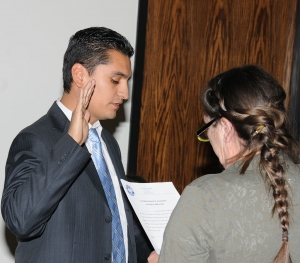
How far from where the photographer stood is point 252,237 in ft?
4.91

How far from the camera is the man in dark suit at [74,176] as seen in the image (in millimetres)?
1886

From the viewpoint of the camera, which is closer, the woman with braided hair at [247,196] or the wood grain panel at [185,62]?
the woman with braided hair at [247,196]

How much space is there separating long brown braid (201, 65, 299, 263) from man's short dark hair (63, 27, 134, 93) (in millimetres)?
788

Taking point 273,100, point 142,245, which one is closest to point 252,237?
point 273,100

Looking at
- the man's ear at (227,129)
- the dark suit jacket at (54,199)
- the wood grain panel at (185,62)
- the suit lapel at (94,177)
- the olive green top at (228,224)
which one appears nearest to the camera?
the olive green top at (228,224)

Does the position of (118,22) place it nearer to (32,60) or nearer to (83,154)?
(32,60)

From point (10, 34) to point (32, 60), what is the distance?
0.61 feet

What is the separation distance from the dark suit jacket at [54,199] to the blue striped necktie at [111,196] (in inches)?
2.2

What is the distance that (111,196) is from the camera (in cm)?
221

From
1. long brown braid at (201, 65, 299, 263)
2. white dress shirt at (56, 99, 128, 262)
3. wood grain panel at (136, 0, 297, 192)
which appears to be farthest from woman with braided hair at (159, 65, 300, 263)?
wood grain panel at (136, 0, 297, 192)

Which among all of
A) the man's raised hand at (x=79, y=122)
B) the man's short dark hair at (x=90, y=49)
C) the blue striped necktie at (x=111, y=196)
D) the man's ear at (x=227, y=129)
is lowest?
the blue striped necktie at (x=111, y=196)

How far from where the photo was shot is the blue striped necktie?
214cm

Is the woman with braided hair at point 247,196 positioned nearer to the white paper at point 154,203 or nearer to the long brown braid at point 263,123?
the long brown braid at point 263,123

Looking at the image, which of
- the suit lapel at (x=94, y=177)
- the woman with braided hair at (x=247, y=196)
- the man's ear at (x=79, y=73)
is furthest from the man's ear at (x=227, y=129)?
the man's ear at (x=79, y=73)
